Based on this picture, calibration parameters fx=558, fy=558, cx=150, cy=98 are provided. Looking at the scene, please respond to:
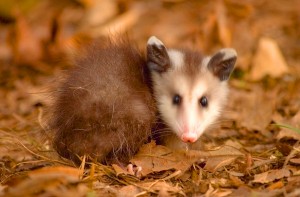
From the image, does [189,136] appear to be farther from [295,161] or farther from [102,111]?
[295,161]

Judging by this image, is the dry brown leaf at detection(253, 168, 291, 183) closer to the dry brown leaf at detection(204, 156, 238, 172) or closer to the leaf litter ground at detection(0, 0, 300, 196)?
the leaf litter ground at detection(0, 0, 300, 196)

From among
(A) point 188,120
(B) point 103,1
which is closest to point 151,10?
(B) point 103,1

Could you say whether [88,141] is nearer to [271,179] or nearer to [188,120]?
[188,120]

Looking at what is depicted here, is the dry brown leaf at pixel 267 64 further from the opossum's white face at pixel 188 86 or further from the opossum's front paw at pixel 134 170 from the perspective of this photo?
the opossum's front paw at pixel 134 170

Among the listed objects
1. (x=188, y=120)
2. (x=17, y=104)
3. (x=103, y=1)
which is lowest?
(x=17, y=104)

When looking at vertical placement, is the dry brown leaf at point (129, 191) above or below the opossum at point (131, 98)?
below

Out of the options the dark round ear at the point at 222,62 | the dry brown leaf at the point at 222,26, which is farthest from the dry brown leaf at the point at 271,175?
the dry brown leaf at the point at 222,26

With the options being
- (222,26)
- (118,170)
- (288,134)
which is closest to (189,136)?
(118,170)

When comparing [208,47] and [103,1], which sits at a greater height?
[103,1]
